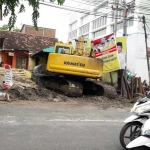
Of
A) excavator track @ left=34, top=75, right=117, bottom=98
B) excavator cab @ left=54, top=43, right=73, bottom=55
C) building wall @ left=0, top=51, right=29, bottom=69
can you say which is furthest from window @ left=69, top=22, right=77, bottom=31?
excavator cab @ left=54, top=43, right=73, bottom=55

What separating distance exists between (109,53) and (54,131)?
881 cm

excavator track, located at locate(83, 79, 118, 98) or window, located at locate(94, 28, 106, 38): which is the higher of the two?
window, located at locate(94, 28, 106, 38)

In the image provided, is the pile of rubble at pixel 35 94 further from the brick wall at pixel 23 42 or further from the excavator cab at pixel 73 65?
the brick wall at pixel 23 42

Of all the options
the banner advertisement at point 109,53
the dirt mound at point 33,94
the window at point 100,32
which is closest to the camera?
the dirt mound at point 33,94

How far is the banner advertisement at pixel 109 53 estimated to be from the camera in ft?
45.8

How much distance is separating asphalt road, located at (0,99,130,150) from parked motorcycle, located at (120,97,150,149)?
1.16 feet

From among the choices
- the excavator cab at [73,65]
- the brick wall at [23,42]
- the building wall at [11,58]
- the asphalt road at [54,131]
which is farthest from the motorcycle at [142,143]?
the building wall at [11,58]

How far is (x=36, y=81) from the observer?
14.1 metres

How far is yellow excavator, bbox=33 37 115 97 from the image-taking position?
11750 millimetres

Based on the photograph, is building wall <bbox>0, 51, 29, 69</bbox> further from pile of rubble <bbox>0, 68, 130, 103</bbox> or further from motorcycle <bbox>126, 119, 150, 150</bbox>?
motorcycle <bbox>126, 119, 150, 150</bbox>

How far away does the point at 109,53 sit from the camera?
14211 mm

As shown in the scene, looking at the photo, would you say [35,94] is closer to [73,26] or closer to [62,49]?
[62,49]

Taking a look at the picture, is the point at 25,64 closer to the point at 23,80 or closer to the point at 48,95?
the point at 23,80

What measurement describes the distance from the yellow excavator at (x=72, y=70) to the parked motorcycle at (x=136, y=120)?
6880mm
